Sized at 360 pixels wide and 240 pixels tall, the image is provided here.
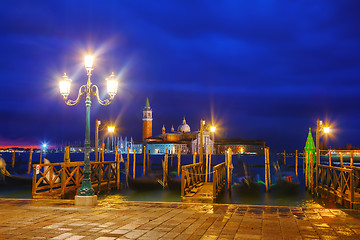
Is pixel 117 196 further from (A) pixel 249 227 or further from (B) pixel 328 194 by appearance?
(A) pixel 249 227

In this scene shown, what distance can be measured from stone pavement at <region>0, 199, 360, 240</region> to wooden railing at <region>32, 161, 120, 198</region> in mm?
4303

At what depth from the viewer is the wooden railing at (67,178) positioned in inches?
555

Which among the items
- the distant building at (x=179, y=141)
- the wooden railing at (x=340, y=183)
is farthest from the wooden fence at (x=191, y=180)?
the distant building at (x=179, y=141)

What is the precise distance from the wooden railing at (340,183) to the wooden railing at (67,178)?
10271 millimetres

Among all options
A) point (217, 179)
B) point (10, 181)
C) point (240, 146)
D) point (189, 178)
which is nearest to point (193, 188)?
point (217, 179)

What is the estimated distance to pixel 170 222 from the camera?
292 inches

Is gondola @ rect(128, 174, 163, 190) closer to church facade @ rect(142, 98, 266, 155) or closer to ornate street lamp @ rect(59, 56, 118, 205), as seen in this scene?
ornate street lamp @ rect(59, 56, 118, 205)

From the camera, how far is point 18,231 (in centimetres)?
644

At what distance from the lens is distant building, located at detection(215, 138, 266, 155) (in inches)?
4973

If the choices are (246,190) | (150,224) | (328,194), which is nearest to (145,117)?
(246,190)

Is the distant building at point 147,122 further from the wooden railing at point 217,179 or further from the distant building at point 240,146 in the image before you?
the wooden railing at point 217,179

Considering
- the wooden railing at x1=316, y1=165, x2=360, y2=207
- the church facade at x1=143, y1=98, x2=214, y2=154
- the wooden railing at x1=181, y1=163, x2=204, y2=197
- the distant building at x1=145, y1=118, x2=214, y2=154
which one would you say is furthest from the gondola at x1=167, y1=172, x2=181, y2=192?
the distant building at x1=145, y1=118, x2=214, y2=154

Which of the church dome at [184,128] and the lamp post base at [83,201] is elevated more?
the church dome at [184,128]

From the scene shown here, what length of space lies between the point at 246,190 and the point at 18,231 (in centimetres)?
1993
